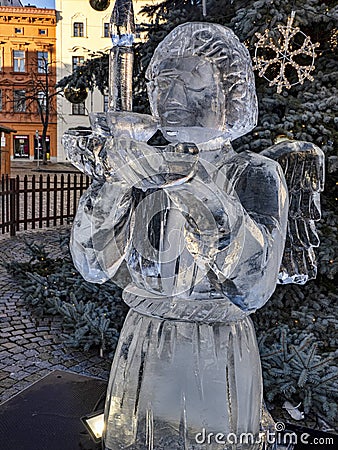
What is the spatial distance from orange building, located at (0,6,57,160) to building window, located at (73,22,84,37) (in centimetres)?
147

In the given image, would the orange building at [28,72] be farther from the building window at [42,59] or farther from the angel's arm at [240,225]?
the angel's arm at [240,225]

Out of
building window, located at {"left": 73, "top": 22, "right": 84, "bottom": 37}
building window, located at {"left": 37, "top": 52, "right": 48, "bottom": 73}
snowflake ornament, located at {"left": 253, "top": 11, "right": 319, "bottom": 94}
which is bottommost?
snowflake ornament, located at {"left": 253, "top": 11, "right": 319, "bottom": 94}

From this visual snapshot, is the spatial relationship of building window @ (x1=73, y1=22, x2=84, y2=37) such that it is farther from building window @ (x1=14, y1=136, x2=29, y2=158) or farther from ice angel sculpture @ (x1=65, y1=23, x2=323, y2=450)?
ice angel sculpture @ (x1=65, y1=23, x2=323, y2=450)

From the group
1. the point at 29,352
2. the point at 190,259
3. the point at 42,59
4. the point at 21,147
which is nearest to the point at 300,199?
the point at 190,259

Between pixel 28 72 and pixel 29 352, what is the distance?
29268 mm

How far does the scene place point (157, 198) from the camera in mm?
1035

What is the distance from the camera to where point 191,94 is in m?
→ 0.96

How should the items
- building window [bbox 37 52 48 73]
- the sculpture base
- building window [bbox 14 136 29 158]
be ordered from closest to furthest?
the sculpture base < building window [bbox 37 52 48 73] < building window [bbox 14 136 29 158]

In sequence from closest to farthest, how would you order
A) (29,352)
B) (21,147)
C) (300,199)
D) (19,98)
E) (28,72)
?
(300,199)
(29,352)
(28,72)
(19,98)
(21,147)

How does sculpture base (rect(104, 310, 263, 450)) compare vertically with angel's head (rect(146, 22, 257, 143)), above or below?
below

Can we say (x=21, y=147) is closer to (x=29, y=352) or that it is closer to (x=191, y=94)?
(x=29, y=352)

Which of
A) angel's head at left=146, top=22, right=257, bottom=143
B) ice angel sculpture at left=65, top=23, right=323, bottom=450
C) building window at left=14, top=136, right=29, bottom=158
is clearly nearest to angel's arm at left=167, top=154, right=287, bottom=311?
ice angel sculpture at left=65, top=23, right=323, bottom=450

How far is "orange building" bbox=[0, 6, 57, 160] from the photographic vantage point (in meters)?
28.8

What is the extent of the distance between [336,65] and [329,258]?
73.1 inches
